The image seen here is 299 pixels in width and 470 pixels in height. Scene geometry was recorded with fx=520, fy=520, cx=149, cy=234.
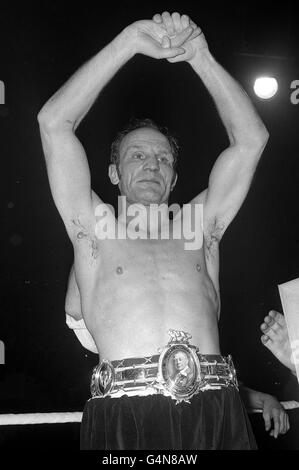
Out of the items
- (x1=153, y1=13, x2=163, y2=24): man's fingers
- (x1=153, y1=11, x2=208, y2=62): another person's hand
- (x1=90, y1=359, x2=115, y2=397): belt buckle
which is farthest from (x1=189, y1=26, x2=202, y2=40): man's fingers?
(x1=90, y1=359, x2=115, y2=397): belt buckle

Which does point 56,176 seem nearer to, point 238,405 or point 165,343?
point 165,343

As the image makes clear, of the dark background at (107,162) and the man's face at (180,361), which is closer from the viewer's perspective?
the man's face at (180,361)

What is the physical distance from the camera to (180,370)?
1370 mm

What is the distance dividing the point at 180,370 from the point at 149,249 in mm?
417

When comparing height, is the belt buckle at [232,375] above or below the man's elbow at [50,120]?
below

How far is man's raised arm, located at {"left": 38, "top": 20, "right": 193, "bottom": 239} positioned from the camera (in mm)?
1589

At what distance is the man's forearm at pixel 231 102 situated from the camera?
5.65 feet

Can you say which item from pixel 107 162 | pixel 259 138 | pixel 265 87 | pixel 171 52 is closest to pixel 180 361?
pixel 259 138

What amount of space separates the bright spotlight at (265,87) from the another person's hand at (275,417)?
1672 millimetres

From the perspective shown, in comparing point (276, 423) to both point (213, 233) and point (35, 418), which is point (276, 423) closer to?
point (213, 233)

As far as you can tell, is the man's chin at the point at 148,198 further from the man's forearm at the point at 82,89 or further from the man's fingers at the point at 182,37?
the man's fingers at the point at 182,37

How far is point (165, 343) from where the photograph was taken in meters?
1.44
